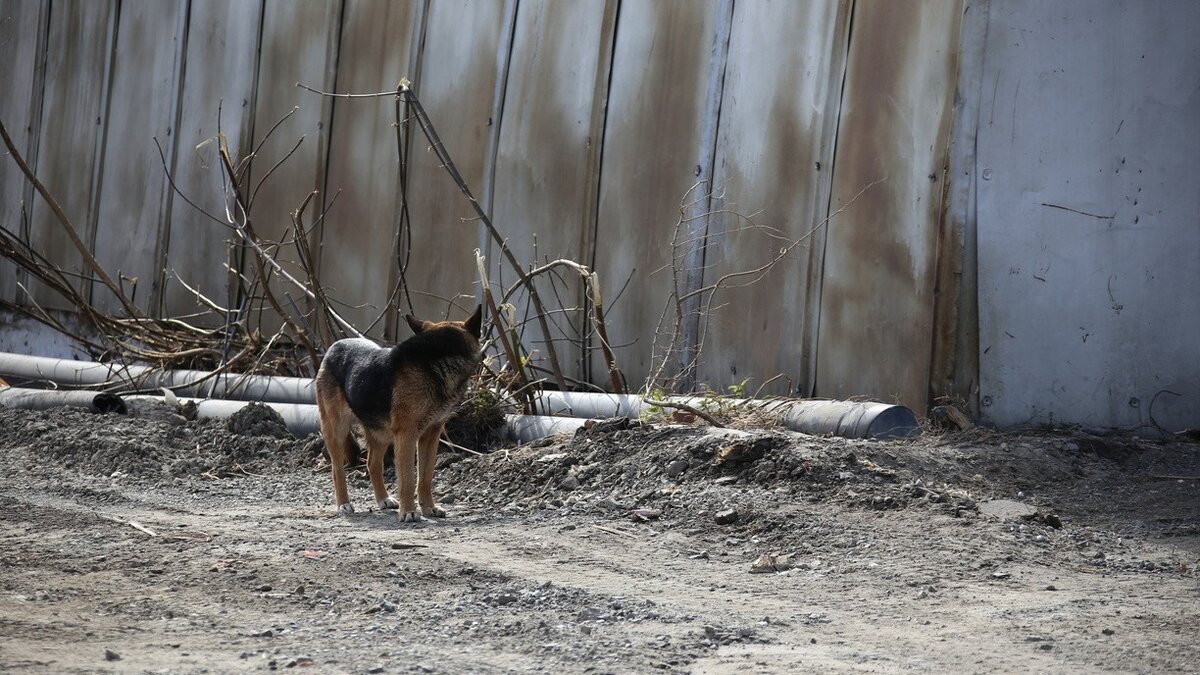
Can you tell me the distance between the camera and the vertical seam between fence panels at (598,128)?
11.9 meters

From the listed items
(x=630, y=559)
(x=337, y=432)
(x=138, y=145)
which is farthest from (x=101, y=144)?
(x=630, y=559)

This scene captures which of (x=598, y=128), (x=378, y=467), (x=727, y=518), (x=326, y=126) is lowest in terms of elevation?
(x=378, y=467)

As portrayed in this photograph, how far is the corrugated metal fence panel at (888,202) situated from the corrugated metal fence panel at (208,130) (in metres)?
7.51

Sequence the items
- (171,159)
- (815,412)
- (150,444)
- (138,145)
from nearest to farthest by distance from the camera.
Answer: (815,412) < (150,444) < (171,159) < (138,145)

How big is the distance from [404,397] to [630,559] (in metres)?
1.96

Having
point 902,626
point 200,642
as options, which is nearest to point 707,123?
point 902,626

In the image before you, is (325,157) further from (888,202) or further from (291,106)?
(888,202)

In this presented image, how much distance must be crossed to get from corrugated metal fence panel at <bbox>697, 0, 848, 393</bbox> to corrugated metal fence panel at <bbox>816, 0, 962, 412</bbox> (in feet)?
0.65

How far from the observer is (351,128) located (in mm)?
13898

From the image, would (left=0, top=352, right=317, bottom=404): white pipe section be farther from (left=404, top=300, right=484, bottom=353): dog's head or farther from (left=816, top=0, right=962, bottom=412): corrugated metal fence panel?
(left=816, top=0, right=962, bottom=412): corrugated metal fence panel

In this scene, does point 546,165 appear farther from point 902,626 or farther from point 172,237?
point 902,626

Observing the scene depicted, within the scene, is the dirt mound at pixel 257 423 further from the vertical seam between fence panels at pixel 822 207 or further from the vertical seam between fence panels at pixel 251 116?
the vertical seam between fence panels at pixel 251 116

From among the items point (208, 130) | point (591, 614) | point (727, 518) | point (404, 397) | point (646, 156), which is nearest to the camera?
point (591, 614)

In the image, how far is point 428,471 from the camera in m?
8.05
